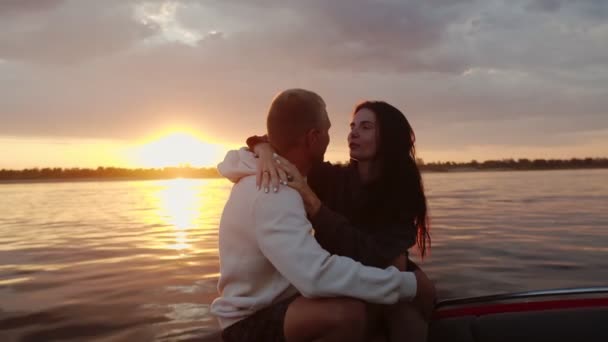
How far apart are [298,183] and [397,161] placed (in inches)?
53.9

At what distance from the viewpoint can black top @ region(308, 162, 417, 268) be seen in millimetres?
2836

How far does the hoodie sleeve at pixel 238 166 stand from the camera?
2775 mm

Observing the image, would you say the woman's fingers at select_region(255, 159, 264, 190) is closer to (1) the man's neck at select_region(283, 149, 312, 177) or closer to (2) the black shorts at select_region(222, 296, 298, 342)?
(1) the man's neck at select_region(283, 149, 312, 177)

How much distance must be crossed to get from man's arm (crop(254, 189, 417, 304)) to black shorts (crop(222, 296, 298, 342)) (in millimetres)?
314

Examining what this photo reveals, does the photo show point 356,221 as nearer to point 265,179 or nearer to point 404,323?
point 404,323

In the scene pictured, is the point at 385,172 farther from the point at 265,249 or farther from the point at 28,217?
the point at 28,217

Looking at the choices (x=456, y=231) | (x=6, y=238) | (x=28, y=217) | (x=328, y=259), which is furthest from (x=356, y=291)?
(x=28, y=217)

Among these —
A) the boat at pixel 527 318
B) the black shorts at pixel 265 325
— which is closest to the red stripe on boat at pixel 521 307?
the boat at pixel 527 318

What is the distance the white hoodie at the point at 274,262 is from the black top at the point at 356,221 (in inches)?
11.0

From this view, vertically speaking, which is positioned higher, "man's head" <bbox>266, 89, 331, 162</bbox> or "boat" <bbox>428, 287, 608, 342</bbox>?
"man's head" <bbox>266, 89, 331, 162</bbox>

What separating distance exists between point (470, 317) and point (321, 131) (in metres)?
1.58

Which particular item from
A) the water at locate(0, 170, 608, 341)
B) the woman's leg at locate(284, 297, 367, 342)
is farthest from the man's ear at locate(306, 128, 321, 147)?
Result: the water at locate(0, 170, 608, 341)

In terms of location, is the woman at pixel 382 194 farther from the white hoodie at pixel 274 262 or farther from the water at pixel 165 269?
the water at pixel 165 269

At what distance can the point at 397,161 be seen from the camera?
12.6 feet
